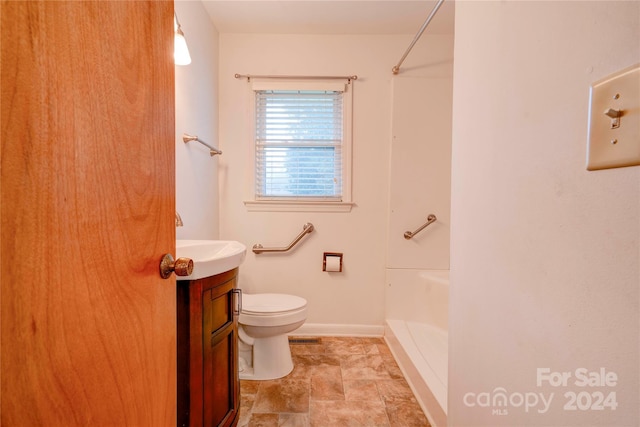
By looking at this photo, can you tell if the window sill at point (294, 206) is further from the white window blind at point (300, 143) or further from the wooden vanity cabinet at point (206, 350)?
the wooden vanity cabinet at point (206, 350)

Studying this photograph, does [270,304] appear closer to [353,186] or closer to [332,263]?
[332,263]

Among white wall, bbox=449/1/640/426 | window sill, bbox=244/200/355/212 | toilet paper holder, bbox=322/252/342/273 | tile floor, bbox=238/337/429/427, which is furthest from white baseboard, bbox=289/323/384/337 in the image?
white wall, bbox=449/1/640/426

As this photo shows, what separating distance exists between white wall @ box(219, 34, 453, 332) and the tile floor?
402 millimetres

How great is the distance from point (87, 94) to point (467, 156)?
2.99 feet

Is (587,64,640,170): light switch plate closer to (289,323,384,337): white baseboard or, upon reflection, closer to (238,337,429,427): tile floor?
(238,337,429,427): tile floor

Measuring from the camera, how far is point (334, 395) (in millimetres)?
1482

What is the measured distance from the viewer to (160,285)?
0.59m

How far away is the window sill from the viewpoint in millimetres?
2162

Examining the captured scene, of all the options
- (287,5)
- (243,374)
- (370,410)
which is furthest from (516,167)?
(287,5)

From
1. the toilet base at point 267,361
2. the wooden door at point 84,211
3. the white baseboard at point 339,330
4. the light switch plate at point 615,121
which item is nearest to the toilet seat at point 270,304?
the toilet base at point 267,361

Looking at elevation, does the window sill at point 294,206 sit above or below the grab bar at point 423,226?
above

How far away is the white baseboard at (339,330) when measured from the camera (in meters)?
2.19

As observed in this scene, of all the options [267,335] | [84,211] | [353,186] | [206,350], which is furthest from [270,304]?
[84,211]

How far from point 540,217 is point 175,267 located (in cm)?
79
